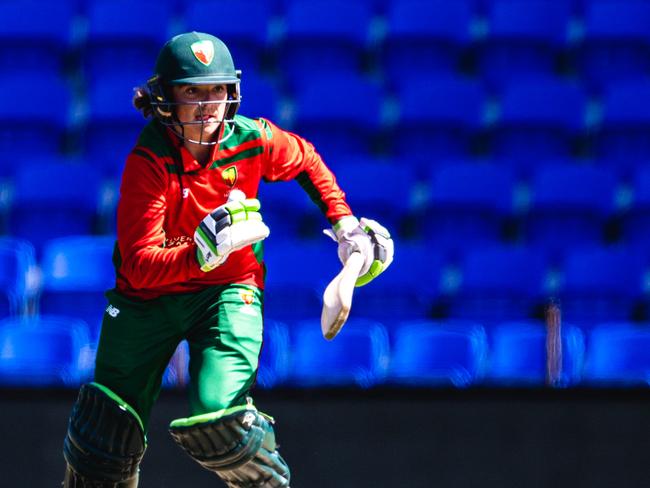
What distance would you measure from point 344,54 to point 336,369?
8.30ft

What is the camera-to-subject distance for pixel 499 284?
606 centimetres

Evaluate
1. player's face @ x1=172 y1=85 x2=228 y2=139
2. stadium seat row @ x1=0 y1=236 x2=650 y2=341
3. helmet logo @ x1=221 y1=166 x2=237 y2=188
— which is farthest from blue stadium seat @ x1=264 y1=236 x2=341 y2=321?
player's face @ x1=172 y1=85 x2=228 y2=139

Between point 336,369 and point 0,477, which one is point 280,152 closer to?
point 0,477

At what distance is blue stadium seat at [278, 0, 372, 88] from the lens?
7.23 meters

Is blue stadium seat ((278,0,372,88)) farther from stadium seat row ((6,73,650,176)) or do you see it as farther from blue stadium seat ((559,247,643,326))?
blue stadium seat ((559,247,643,326))

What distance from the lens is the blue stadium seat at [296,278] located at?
5.93 m

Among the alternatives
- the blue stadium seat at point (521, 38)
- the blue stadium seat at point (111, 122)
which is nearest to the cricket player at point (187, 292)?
the blue stadium seat at point (111, 122)

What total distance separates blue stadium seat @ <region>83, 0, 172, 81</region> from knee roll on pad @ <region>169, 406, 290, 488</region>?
13.9ft

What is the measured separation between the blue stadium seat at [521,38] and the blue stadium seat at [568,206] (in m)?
1.04

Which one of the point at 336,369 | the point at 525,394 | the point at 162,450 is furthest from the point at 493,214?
the point at 162,450

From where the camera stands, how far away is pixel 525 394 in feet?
13.5

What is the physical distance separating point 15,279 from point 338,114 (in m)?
2.13

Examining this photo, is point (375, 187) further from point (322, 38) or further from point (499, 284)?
point (322, 38)

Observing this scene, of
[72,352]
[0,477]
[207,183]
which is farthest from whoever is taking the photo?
[72,352]
